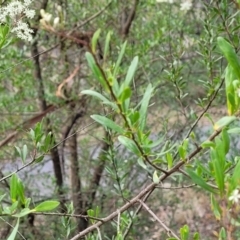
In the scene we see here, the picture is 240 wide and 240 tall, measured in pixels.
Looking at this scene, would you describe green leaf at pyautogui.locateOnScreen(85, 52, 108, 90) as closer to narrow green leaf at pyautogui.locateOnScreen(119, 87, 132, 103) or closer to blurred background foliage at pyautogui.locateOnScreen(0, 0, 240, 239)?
narrow green leaf at pyautogui.locateOnScreen(119, 87, 132, 103)

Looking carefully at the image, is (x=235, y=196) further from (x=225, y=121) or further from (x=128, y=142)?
(x=128, y=142)

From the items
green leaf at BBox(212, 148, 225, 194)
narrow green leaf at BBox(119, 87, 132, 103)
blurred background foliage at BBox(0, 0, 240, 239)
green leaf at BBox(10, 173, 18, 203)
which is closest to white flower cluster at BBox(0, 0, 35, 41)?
green leaf at BBox(10, 173, 18, 203)

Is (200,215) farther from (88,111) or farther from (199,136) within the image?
(88,111)

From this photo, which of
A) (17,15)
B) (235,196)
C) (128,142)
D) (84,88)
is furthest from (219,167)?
(84,88)

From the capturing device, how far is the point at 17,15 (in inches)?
55.3

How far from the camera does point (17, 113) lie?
3223mm

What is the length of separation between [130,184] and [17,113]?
3.04 ft

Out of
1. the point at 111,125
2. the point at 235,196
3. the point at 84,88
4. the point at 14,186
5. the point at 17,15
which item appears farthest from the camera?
the point at 84,88

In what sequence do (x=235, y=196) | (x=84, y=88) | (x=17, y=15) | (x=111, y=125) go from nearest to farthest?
1. (x=235, y=196)
2. (x=111, y=125)
3. (x=17, y=15)
4. (x=84, y=88)

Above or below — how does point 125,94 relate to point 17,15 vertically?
below

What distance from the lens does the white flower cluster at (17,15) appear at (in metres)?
1.29

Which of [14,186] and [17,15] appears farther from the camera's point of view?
[17,15]

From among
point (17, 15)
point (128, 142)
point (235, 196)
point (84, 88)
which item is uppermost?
point (17, 15)

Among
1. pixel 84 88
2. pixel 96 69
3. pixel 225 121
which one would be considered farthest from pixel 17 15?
pixel 84 88
